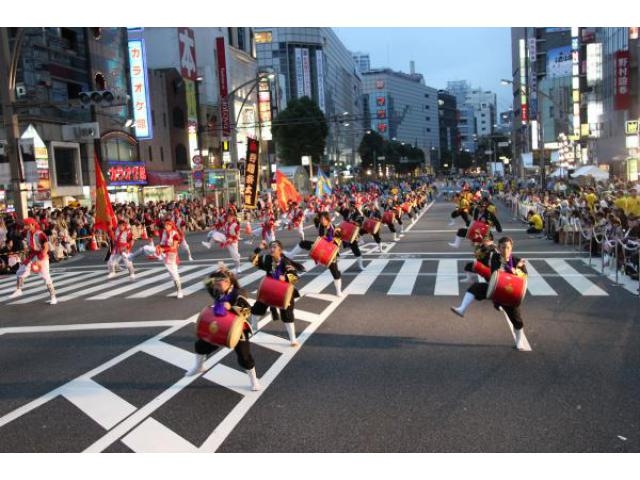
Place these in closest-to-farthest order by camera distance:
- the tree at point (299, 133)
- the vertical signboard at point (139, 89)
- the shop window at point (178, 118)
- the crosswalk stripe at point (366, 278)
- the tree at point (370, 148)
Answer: the crosswalk stripe at point (366, 278), the vertical signboard at point (139, 89), the shop window at point (178, 118), the tree at point (299, 133), the tree at point (370, 148)

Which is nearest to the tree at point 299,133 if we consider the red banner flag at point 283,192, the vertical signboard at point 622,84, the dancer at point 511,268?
the vertical signboard at point 622,84

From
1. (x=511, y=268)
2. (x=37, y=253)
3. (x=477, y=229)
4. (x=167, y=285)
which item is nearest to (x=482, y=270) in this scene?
(x=511, y=268)

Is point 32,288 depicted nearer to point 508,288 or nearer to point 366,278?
point 366,278

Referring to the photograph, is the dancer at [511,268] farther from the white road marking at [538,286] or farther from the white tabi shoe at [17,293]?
the white tabi shoe at [17,293]

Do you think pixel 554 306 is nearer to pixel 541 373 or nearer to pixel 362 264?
pixel 541 373

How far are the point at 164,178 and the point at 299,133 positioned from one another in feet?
89.7

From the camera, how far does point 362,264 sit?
17281mm

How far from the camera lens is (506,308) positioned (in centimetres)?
851

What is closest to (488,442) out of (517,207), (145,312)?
(145,312)

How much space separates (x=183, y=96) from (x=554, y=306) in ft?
138

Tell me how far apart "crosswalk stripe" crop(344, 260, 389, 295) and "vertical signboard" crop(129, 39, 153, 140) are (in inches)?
1019

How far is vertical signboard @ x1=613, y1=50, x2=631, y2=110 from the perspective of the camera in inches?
1636

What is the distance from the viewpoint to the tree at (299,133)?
66.1 m

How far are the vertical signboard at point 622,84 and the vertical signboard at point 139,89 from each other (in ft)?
98.4
